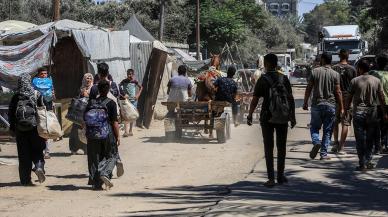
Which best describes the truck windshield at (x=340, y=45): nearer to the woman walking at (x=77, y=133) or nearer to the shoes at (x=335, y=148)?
the shoes at (x=335, y=148)

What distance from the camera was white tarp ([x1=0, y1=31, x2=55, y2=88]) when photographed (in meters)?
17.4

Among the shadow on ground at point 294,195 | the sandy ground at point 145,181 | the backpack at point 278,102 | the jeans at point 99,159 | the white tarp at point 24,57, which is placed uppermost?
the white tarp at point 24,57

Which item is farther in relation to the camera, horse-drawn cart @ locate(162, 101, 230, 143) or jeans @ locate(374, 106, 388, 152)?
horse-drawn cart @ locate(162, 101, 230, 143)

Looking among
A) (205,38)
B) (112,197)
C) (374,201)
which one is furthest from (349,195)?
(205,38)

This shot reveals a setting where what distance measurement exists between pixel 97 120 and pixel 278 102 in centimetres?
254

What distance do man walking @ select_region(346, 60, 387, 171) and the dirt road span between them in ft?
5.93

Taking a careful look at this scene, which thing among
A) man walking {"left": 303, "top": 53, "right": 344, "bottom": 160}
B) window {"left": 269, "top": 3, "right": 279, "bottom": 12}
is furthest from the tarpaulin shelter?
window {"left": 269, "top": 3, "right": 279, "bottom": 12}

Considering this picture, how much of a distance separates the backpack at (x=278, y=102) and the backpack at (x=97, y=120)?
2.34m

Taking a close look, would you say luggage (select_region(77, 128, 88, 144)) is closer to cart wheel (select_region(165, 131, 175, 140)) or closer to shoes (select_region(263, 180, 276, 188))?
cart wheel (select_region(165, 131, 175, 140))

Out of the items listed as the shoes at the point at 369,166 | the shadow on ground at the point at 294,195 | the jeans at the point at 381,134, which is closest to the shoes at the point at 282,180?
the shadow on ground at the point at 294,195

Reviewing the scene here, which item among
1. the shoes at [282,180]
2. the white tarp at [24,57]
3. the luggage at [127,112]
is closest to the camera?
the shoes at [282,180]

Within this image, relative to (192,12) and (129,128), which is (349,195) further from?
(192,12)

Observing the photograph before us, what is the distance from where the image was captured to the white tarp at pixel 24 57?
57.2 feet

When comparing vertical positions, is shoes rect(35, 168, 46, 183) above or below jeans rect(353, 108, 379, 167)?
below
